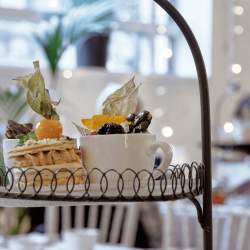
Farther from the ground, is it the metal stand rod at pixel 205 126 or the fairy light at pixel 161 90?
the fairy light at pixel 161 90

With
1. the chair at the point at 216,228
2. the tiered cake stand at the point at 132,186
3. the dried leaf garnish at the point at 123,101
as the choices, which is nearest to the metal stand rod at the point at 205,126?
the tiered cake stand at the point at 132,186

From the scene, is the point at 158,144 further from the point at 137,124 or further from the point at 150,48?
the point at 150,48

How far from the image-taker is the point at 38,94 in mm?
840

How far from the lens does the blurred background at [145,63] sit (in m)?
4.02

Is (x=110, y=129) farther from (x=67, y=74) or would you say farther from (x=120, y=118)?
(x=67, y=74)

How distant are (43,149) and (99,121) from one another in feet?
0.35

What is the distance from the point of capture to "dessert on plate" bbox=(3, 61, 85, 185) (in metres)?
0.76

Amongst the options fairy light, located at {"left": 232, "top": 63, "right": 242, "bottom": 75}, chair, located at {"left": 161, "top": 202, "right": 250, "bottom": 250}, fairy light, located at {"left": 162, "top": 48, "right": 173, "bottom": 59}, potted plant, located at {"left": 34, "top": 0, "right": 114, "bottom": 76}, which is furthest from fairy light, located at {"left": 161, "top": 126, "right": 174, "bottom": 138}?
chair, located at {"left": 161, "top": 202, "right": 250, "bottom": 250}

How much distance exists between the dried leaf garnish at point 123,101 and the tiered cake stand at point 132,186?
11cm

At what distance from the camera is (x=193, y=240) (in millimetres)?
A: 3049

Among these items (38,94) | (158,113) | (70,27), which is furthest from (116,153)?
(158,113)

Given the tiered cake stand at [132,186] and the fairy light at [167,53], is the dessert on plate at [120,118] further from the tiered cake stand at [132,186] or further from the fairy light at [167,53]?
the fairy light at [167,53]

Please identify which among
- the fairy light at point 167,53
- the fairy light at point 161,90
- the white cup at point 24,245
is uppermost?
the fairy light at point 167,53

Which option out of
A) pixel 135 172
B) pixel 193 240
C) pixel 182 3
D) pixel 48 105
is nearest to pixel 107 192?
pixel 135 172
